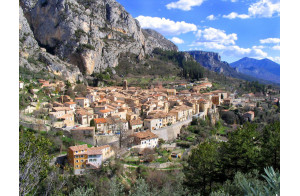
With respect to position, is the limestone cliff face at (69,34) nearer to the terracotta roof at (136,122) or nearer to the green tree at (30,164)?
the terracotta roof at (136,122)

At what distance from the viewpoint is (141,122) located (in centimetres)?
2022

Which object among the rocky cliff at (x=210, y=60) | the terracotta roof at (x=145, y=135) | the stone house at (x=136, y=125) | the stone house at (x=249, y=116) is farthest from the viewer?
the rocky cliff at (x=210, y=60)

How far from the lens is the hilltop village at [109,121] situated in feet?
48.8

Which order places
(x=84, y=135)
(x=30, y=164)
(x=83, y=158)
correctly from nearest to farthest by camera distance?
(x=30, y=164), (x=83, y=158), (x=84, y=135)

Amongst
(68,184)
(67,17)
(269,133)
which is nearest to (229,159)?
(269,133)

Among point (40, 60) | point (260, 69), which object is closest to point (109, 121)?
point (40, 60)

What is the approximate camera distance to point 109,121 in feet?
59.9

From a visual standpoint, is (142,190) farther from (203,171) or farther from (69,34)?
(69,34)

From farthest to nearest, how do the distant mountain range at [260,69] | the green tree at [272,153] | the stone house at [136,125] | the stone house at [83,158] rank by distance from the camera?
the distant mountain range at [260,69], the stone house at [136,125], the stone house at [83,158], the green tree at [272,153]

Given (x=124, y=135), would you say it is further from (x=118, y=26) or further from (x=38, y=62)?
(x=118, y=26)

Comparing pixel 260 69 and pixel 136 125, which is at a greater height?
pixel 260 69

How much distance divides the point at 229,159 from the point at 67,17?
4121 cm

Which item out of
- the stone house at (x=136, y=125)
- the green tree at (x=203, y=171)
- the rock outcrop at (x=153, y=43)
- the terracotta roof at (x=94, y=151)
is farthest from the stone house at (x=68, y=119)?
the rock outcrop at (x=153, y=43)

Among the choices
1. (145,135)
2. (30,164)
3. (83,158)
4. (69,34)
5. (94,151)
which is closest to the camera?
(30,164)
